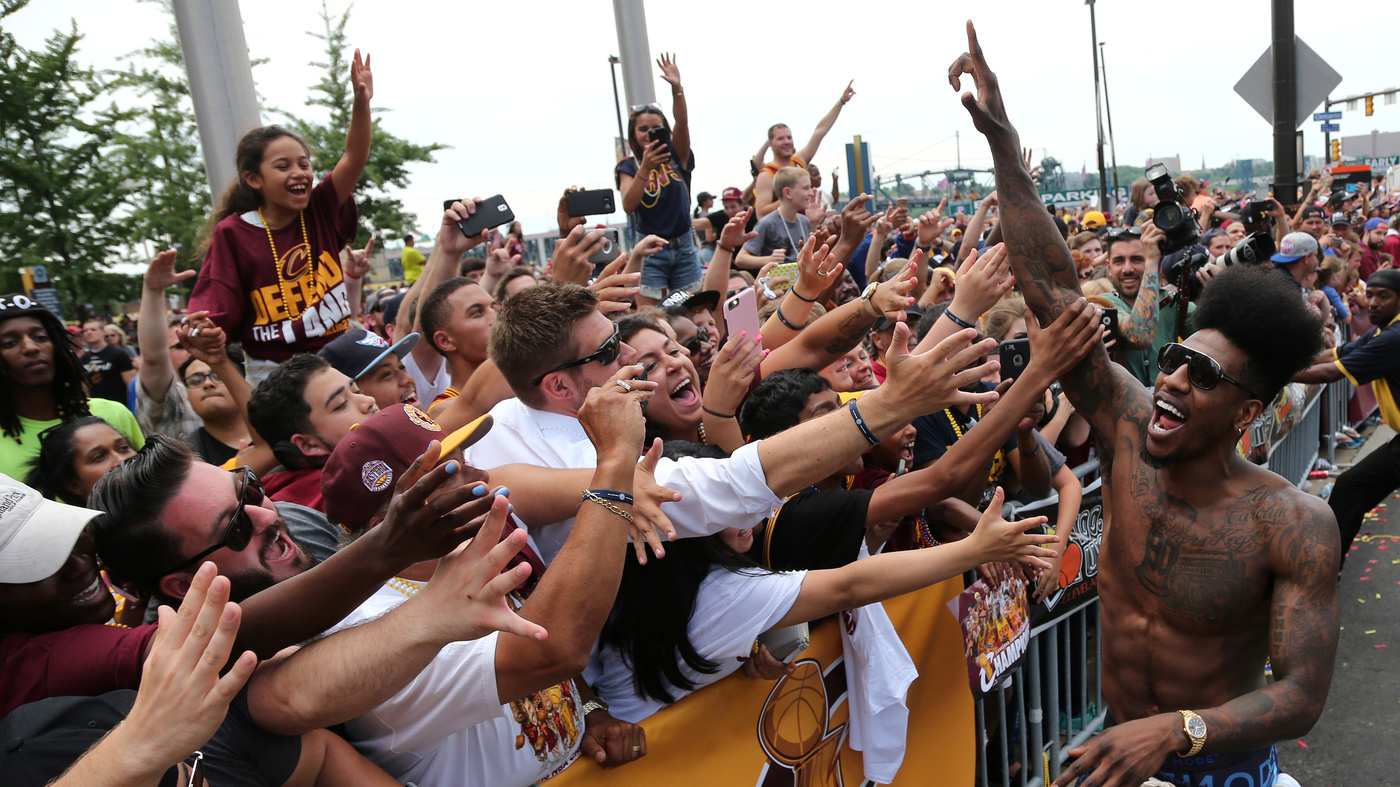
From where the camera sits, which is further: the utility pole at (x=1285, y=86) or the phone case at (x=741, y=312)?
the utility pole at (x=1285, y=86)

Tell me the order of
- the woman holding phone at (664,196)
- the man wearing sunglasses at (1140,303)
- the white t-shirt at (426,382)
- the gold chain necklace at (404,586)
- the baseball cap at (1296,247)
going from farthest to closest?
1. the baseball cap at (1296,247)
2. the woman holding phone at (664,196)
3. the man wearing sunglasses at (1140,303)
4. the white t-shirt at (426,382)
5. the gold chain necklace at (404,586)

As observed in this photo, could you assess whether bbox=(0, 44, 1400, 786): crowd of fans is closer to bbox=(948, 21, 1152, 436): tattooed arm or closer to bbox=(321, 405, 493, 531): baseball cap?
bbox=(321, 405, 493, 531): baseball cap

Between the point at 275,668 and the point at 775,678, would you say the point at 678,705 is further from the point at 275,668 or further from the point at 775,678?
the point at 275,668

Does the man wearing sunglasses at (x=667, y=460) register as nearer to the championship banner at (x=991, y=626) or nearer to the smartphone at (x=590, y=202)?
the championship banner at (x=991, y=626)

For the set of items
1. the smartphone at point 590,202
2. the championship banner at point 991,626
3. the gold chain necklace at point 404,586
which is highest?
the smartphone at point 590,202

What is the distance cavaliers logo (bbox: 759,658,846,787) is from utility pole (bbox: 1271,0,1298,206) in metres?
10.1

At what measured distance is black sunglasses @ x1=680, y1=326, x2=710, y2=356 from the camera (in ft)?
14.6

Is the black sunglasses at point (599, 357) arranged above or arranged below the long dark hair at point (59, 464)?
above

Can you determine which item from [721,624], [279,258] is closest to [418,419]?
[721,624]

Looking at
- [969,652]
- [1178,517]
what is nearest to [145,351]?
[969,652]

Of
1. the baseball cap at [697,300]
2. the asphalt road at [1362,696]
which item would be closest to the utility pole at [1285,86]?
the asphalt road at [1362,696]

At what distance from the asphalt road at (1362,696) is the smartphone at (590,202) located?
4.53 meters

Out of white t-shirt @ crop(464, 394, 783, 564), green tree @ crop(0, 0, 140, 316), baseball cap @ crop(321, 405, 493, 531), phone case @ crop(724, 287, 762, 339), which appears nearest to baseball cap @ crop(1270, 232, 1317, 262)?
phone case @ crop(724, 287, 762, 339)

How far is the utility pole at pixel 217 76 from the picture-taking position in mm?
5523
